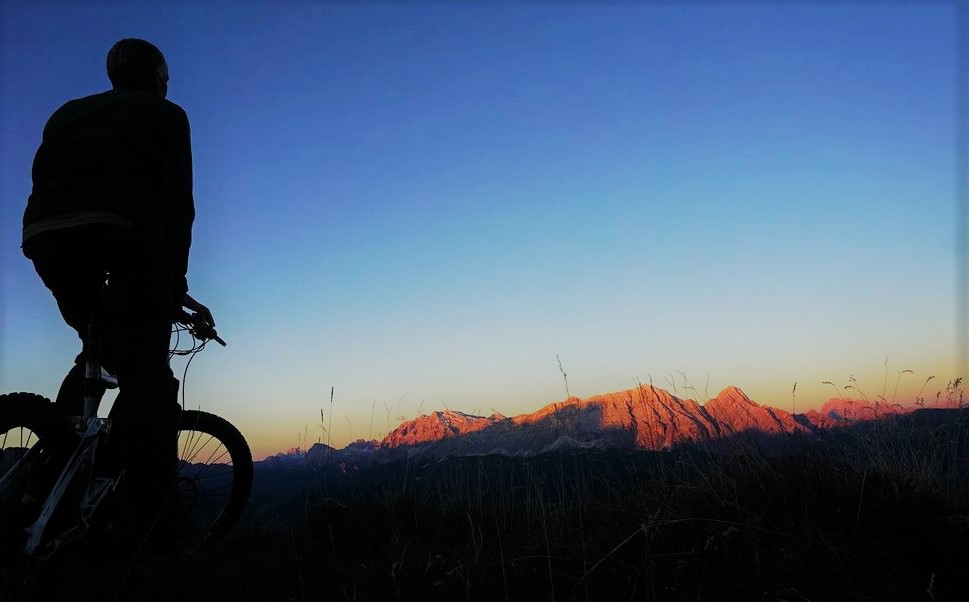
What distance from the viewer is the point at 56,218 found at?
234 centimetres

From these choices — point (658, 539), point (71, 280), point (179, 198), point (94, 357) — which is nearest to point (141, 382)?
point (94, 357)

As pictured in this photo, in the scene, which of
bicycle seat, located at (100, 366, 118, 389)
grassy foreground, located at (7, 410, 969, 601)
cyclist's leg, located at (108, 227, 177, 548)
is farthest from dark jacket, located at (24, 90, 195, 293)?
grassy foreground, located at (7, 410, 969, 601)

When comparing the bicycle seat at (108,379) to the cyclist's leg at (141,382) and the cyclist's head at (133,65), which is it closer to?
the cyclist's leg at (141,382)

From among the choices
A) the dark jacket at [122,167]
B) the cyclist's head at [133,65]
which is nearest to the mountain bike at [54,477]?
the dark jacket at [122,167]

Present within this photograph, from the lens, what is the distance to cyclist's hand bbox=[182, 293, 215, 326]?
9.65 feet

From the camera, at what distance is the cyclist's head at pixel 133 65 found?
2.79 meters

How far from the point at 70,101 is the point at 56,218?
0.67 meters

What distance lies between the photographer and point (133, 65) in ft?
9.17

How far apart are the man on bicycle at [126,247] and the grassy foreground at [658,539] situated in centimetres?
54

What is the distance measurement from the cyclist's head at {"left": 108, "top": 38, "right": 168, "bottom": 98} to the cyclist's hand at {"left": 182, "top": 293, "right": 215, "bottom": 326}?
3.59ft

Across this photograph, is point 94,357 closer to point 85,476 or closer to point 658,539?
point 85,476

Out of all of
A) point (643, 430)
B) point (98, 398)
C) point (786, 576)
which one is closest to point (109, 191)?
point (98, 398)

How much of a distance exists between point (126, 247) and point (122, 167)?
14.7 inches

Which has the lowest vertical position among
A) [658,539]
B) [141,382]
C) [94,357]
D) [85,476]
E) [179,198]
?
[658,539]
